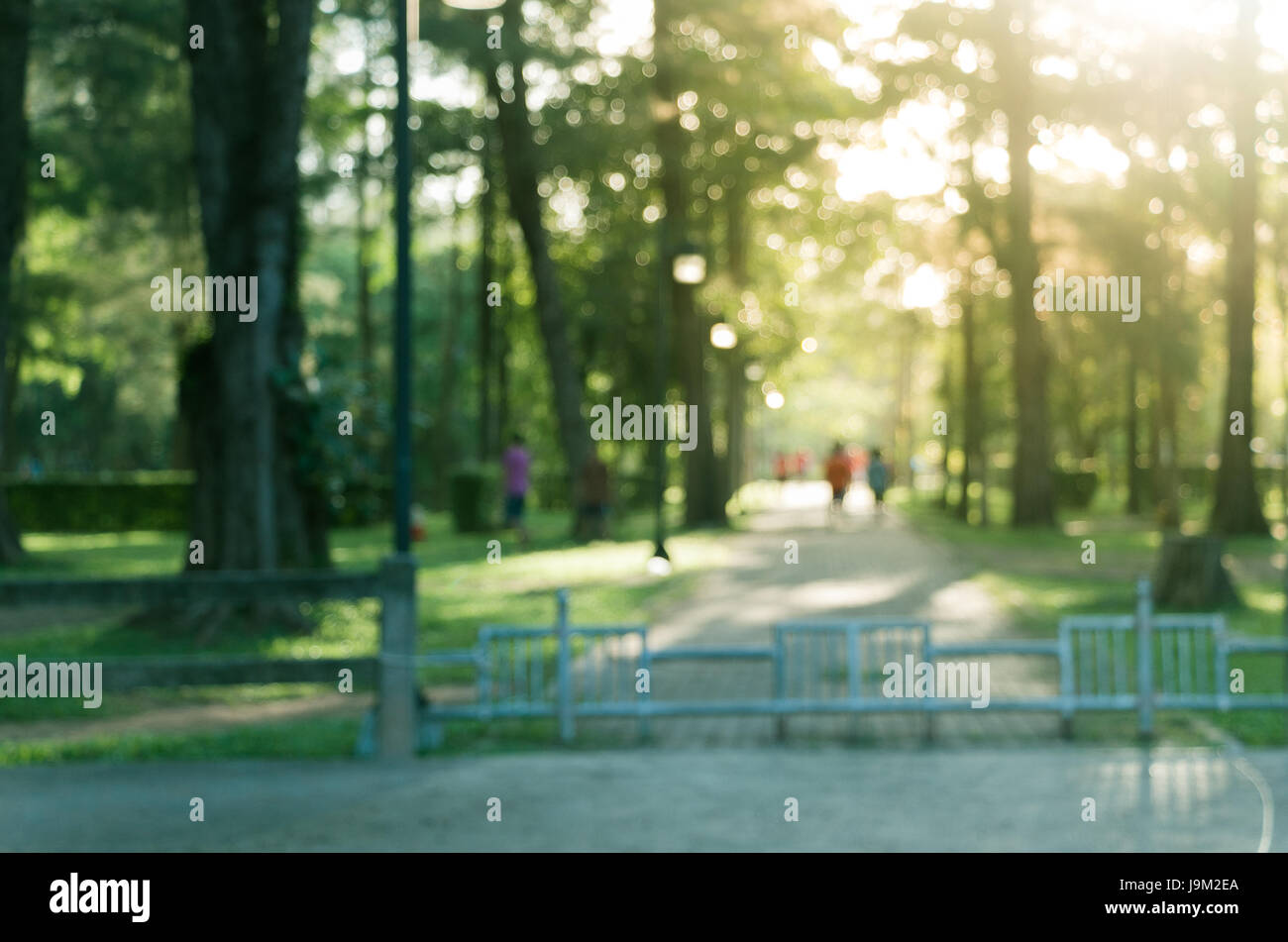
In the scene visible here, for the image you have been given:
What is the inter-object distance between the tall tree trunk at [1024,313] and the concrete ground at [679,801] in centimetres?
2836

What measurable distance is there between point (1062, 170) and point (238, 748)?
122 feet

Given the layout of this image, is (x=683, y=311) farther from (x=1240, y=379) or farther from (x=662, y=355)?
(x=662, y=355)

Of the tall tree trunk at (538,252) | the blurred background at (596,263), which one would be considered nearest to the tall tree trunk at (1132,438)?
the blurred background at (596,263)

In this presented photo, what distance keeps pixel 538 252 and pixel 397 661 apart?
77.6 feet

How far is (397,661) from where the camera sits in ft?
35.8

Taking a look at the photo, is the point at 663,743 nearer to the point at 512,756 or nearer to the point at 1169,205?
the point at 512,756

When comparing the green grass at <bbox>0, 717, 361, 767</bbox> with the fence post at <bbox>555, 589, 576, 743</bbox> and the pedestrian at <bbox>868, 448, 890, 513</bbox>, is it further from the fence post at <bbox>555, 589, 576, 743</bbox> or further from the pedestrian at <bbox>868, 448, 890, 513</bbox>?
the pedestrian at <bbox>868, 448, 890, 513</bbox>

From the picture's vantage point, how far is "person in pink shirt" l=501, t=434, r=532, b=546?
1324 inches

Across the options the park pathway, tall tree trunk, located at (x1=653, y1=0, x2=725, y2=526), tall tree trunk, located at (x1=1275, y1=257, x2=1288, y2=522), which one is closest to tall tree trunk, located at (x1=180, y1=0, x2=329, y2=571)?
the park pathway

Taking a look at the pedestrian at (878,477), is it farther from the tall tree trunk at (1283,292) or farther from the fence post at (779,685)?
the fence post at (779,685)

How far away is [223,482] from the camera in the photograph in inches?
684

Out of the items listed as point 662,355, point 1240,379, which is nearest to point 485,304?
point 1240,379
